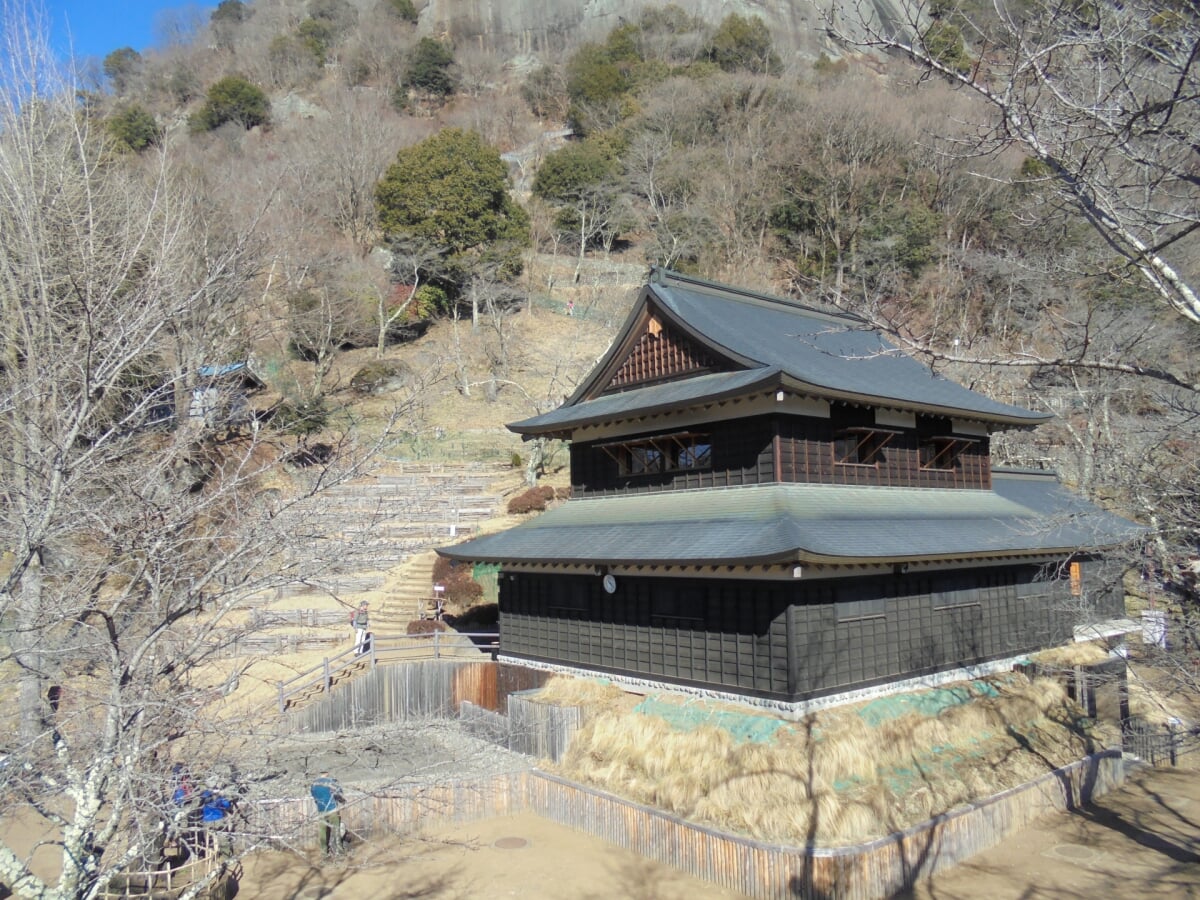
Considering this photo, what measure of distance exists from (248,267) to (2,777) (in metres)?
17.8

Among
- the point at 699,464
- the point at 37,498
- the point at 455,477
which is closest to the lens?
the point at 37,498

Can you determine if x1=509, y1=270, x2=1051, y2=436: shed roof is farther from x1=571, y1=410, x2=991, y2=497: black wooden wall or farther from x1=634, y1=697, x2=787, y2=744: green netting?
x1=634, y1=697, x2=787, y2=744: green netting

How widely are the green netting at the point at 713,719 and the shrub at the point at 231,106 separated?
59.1m

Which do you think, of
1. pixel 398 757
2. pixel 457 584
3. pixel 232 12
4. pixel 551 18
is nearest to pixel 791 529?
pixel 398 757

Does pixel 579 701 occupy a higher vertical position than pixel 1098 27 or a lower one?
lower

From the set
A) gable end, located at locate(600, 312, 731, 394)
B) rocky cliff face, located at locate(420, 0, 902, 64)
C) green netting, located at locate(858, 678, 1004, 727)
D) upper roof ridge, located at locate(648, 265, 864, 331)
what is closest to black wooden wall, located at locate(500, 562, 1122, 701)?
green netting, located at locate(858, 678, 1004, 727)

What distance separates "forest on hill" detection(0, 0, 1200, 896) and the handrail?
14.2ft

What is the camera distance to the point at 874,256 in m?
37.5

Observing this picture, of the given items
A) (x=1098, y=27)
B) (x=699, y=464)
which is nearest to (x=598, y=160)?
(x=699, y=464)

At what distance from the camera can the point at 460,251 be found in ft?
134

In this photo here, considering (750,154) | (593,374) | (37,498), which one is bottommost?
(37,498)

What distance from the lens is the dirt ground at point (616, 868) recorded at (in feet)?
34.2

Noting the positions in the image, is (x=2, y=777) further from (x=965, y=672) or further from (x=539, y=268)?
(x=539, y=268)

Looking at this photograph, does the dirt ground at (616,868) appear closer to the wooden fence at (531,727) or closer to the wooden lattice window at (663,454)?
the wooden fence at (531,727)
